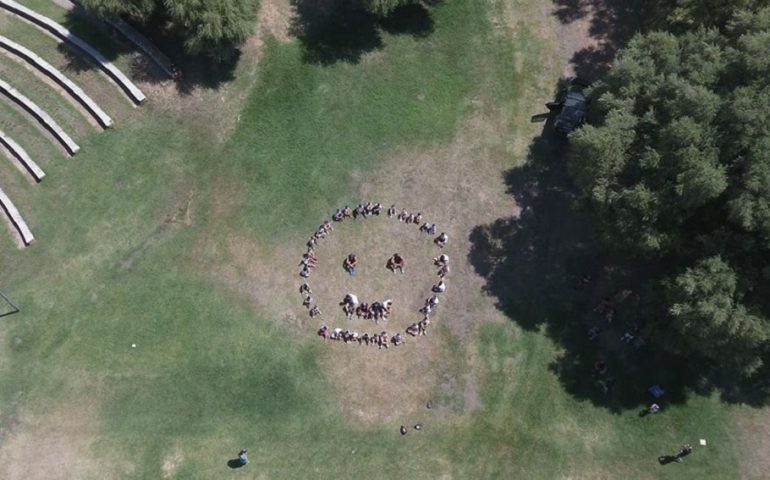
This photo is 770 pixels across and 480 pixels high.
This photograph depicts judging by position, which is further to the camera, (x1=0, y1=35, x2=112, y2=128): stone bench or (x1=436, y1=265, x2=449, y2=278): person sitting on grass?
(x1=0, y1=35, x2=112, y2=128): stone bench

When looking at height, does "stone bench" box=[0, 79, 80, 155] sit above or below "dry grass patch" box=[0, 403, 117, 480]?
above

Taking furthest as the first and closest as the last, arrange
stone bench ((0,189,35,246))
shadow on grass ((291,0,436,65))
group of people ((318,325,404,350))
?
shadow on grass ((291,0,436,65)) < stone bench ((0,189,35,246)) < group of people ((318,325,404,350))

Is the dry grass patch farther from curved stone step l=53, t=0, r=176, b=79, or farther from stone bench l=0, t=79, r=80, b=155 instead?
curved stone step l=53, t=0, r=176, b=79

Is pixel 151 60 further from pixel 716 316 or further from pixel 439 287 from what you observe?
pixel 716 316

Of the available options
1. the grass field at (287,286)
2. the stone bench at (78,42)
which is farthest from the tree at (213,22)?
the stone bench at (78,42)

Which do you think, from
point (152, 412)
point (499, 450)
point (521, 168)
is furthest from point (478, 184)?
point (152, 412)

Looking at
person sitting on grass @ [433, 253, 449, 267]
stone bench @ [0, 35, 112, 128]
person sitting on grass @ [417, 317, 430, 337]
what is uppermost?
stone bench @ [0, 35, 112, 128]

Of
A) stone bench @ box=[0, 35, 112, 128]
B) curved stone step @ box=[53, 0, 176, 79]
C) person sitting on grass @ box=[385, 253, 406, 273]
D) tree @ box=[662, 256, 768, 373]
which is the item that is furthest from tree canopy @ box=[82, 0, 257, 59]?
tree @ box=[662, 256, 768, 373]

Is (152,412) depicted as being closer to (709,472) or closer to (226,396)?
(226,396)
